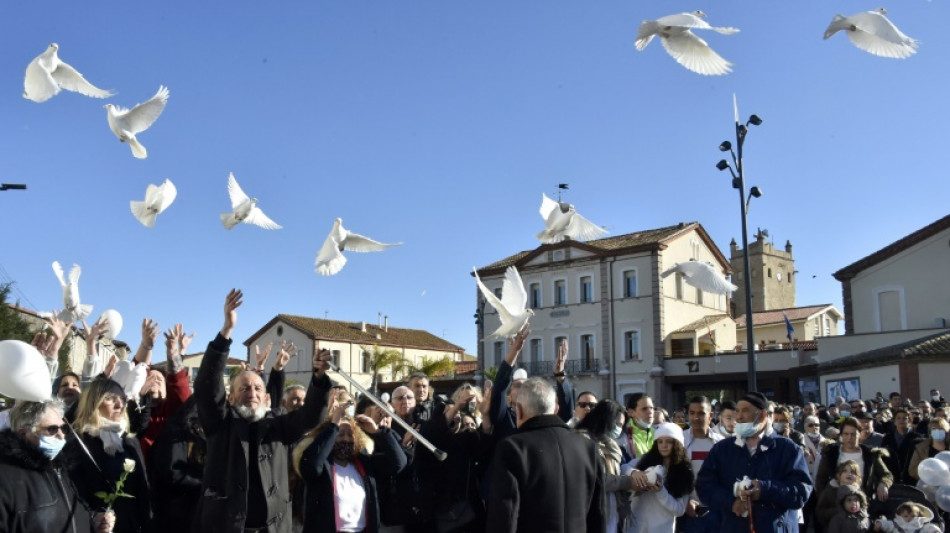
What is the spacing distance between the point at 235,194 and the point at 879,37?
5.39 meters

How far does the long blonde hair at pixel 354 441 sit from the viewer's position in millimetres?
4891

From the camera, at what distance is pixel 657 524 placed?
5871 millimetres

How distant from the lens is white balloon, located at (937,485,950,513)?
24.7ft

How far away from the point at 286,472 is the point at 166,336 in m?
1.04

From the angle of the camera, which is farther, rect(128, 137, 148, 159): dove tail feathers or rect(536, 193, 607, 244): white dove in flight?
rect(536, 193, 607, 244): white dove in flight

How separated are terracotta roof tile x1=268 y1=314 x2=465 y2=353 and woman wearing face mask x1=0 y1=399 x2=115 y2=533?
159ft

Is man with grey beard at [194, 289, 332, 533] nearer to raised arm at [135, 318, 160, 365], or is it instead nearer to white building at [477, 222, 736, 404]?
raised arm at [135, 318, 160, 365]

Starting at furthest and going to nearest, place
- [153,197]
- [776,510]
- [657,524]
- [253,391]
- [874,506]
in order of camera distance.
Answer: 1. [874,506]
2. [153,197]
3. [657,524]
4. [776,510]
5. [253,391]

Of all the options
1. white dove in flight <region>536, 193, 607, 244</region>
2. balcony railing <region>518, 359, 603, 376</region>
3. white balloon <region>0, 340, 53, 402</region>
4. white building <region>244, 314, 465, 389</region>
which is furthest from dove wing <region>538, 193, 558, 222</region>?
white building <region>244, 314, 465, 389</region>

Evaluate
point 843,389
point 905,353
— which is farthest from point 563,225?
point 843,389

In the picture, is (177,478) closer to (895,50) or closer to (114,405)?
(114,405)

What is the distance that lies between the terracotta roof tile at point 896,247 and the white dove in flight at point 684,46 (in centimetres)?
2655

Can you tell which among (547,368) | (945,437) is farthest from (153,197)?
(547,368)

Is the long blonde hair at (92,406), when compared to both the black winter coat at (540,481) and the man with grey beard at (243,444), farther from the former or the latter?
the black winter coat at (540,481)
